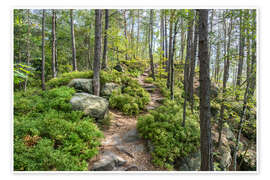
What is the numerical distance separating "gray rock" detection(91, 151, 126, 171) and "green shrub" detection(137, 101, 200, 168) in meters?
1.10

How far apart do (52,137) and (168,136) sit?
3666mm

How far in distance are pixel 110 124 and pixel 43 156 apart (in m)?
2.58

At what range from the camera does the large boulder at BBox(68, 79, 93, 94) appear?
6111mm

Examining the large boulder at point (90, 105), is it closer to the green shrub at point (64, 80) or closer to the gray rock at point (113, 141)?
the gray rock at point (113, 141)

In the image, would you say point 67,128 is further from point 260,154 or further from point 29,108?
point 260,154

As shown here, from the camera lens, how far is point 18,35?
23.6ft

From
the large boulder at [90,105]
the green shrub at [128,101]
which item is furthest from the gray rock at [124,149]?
the green shrub at [128,101]

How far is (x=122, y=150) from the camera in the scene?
405 cm

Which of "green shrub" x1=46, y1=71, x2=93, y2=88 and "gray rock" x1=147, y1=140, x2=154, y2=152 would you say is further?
"green shrub" x1=46, y1=71, x2=93, y2=88

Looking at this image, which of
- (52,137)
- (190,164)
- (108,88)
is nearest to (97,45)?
(108,88)

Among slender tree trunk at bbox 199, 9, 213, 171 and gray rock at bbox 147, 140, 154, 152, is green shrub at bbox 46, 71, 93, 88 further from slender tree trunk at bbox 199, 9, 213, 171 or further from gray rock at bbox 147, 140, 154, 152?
slender tree trunk at bbox 199, 9, 213, 171

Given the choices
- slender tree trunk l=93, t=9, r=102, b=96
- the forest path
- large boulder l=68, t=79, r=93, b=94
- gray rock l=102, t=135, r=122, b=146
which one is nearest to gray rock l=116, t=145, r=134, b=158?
the forest path

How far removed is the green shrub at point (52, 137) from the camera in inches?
111

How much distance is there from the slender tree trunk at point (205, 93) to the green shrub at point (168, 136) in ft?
4.11
